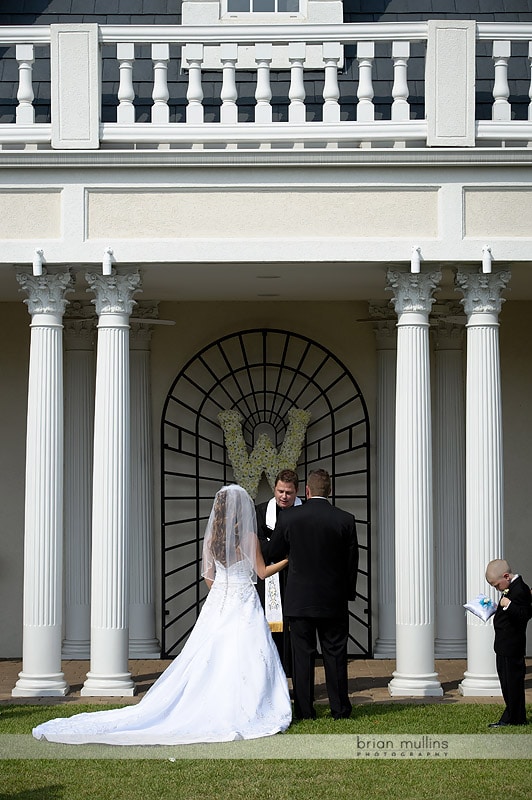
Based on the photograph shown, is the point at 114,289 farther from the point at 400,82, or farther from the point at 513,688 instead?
the point at 513,688

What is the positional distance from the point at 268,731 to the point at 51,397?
4.07 meters

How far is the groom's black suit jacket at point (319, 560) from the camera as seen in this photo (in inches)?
432

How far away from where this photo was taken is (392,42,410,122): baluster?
492 inches

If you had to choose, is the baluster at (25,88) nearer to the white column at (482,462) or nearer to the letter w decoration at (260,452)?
the white column at (482,462)

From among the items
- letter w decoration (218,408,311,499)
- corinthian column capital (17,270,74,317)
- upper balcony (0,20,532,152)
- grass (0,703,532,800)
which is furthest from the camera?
letter w decoration (218,408,311,499)

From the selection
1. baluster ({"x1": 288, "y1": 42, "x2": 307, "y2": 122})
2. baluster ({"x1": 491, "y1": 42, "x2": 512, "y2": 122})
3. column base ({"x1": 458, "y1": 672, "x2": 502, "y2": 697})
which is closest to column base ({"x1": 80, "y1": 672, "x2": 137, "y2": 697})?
column base ({"x1": 458, "y1": 672, "x2": 502, "y2": 697})

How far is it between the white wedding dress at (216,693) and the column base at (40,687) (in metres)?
1.79

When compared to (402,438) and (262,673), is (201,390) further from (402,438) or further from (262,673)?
(262,673)

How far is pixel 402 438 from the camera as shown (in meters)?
12.6

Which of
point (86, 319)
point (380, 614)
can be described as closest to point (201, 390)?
point (86, 319)

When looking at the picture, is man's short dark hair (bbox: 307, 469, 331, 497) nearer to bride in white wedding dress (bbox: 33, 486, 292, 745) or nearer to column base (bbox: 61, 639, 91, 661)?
bride in white wedding dress (bbox: 33, 486, 292, 745)

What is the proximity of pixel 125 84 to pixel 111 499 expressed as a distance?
394 centimetres

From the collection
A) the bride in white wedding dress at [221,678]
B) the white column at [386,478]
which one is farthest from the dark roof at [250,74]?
the bride in white wedding dress at [221,678]

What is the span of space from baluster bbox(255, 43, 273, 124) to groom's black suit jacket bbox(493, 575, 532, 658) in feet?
16.2
